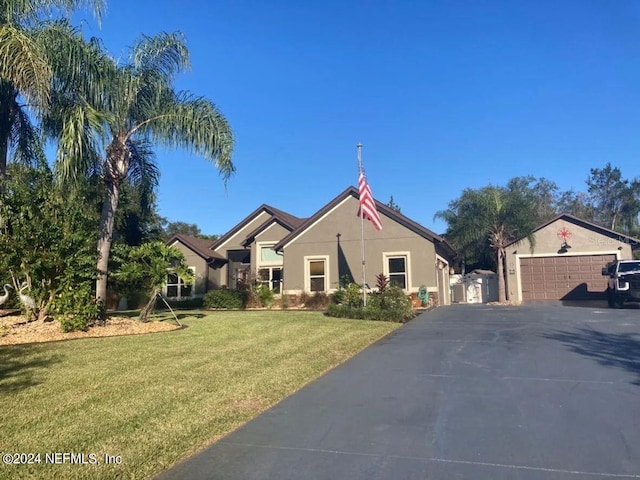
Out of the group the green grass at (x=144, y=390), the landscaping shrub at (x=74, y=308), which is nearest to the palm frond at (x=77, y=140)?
the landscaping shrub at (x=74, y=308)

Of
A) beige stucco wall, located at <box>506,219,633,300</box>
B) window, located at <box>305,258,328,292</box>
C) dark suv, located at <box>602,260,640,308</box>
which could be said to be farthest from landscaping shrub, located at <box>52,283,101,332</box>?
beige stucco wall, located at <box>506,219,633,300</box>

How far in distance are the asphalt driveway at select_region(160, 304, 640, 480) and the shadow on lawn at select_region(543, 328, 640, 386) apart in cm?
7

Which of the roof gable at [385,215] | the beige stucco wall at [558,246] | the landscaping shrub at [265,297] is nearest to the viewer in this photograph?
the roof gable at [385,215]

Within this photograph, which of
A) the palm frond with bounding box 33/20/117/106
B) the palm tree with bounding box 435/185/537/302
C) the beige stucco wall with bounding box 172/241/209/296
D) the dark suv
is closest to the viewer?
the palm frond with bounding box 33/20/117/106

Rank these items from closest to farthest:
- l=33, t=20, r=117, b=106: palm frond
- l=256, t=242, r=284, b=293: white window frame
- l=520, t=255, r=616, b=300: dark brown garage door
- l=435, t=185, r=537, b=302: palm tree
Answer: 1. l=33, t=20, r=117, b=106: palm frond
2. l=520, t=255, r=616, b=300: dark brown garage door
3. l=435, t=185, r=537, b=302: palm tree
4. l=256, t=242, r=284, b=293: white window frame

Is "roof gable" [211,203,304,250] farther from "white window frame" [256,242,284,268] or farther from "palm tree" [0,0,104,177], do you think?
"palm tree" [0,0,104,177]

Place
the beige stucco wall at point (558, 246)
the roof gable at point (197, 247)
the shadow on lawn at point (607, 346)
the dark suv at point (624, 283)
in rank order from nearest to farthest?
the shadow on lawn at point (607, 346)
the dark suv at point (624, 283)
the beige stucco wall at point (558, 246)
the roof gable at point (197, 247)

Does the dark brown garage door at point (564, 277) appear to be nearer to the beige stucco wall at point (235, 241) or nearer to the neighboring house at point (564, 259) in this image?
the neighboring house at point (564, 259)

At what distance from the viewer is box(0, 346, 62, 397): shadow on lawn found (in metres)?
6.71

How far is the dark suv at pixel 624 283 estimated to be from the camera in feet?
61.9

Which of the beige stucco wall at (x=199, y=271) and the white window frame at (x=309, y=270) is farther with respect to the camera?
the beige stucco wall at (x=199, y=271)

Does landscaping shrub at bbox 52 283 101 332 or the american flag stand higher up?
the american flag

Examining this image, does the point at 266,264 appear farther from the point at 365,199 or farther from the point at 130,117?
the point at 130,117

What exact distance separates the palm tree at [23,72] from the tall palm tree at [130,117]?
1.01 metres
